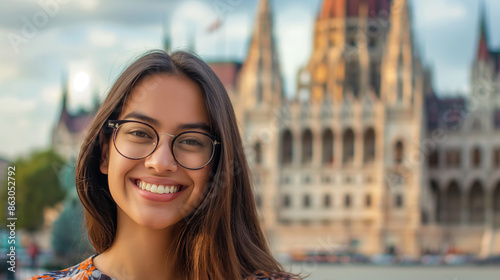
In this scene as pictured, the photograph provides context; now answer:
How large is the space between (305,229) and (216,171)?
123 feet

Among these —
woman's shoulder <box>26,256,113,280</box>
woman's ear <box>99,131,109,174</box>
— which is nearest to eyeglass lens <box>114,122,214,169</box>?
woman's ear <box>99,131,109,174</box>

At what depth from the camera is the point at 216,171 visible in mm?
1766

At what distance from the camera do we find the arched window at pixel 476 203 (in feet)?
137

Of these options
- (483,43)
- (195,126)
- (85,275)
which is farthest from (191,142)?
(483,43)

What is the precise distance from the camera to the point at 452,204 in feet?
141

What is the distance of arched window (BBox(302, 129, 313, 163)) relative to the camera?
43.0m

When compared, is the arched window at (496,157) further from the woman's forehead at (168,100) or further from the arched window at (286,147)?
the woman's forehead at (168,100)

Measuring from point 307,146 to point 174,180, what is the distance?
41.8 meters

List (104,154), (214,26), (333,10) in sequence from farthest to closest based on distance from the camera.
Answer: (333,10)
(214,26)
(104,154)

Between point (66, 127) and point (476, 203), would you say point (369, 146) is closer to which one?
point (476, 203)

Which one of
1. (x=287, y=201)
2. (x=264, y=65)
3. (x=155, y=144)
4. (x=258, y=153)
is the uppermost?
(x=264, y=65)

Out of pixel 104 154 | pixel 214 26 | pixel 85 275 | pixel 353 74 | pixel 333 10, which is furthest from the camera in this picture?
pixel 333 10

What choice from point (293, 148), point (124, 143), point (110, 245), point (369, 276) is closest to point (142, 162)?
point (124, 143)

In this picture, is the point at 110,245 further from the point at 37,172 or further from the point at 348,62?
the point at 348,62
